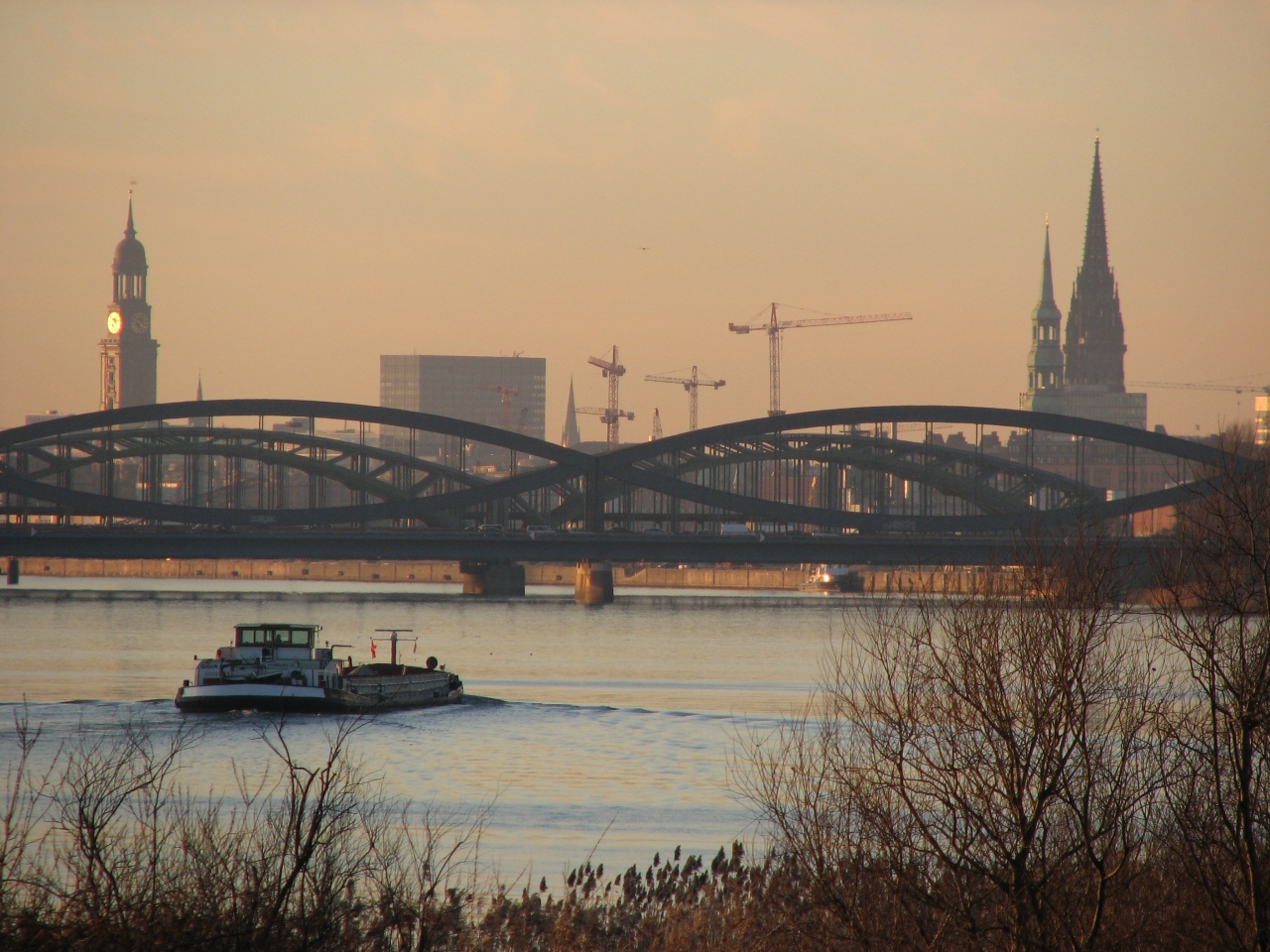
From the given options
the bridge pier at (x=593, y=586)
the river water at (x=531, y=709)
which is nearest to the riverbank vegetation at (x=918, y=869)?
the river water at (x=531, y=709)

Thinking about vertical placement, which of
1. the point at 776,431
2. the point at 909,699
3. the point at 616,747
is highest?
the point at 776,431

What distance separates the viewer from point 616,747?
4438 cm

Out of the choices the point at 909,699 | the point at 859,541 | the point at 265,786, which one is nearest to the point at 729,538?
the point at 859,541

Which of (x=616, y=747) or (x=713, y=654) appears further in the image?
(x=713, y=654)

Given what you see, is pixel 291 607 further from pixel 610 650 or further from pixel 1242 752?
pixel 1242 752

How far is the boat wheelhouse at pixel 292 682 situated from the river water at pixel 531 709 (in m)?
0.91

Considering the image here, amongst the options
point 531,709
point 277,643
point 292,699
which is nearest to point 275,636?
point 277,643

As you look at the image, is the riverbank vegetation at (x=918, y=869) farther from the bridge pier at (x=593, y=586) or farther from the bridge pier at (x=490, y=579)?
the bridge pier at (x=490, y=579)

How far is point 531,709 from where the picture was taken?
175 ft

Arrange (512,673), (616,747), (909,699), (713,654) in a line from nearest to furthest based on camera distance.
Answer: (909,699)
(616,747)
(512,673)
(713,654)

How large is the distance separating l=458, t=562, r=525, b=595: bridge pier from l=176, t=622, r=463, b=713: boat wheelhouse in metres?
82.8

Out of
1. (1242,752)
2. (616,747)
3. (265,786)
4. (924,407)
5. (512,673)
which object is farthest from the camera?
(924,407)

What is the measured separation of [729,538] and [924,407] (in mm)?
31063

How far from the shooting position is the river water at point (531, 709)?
3369 centimetres
